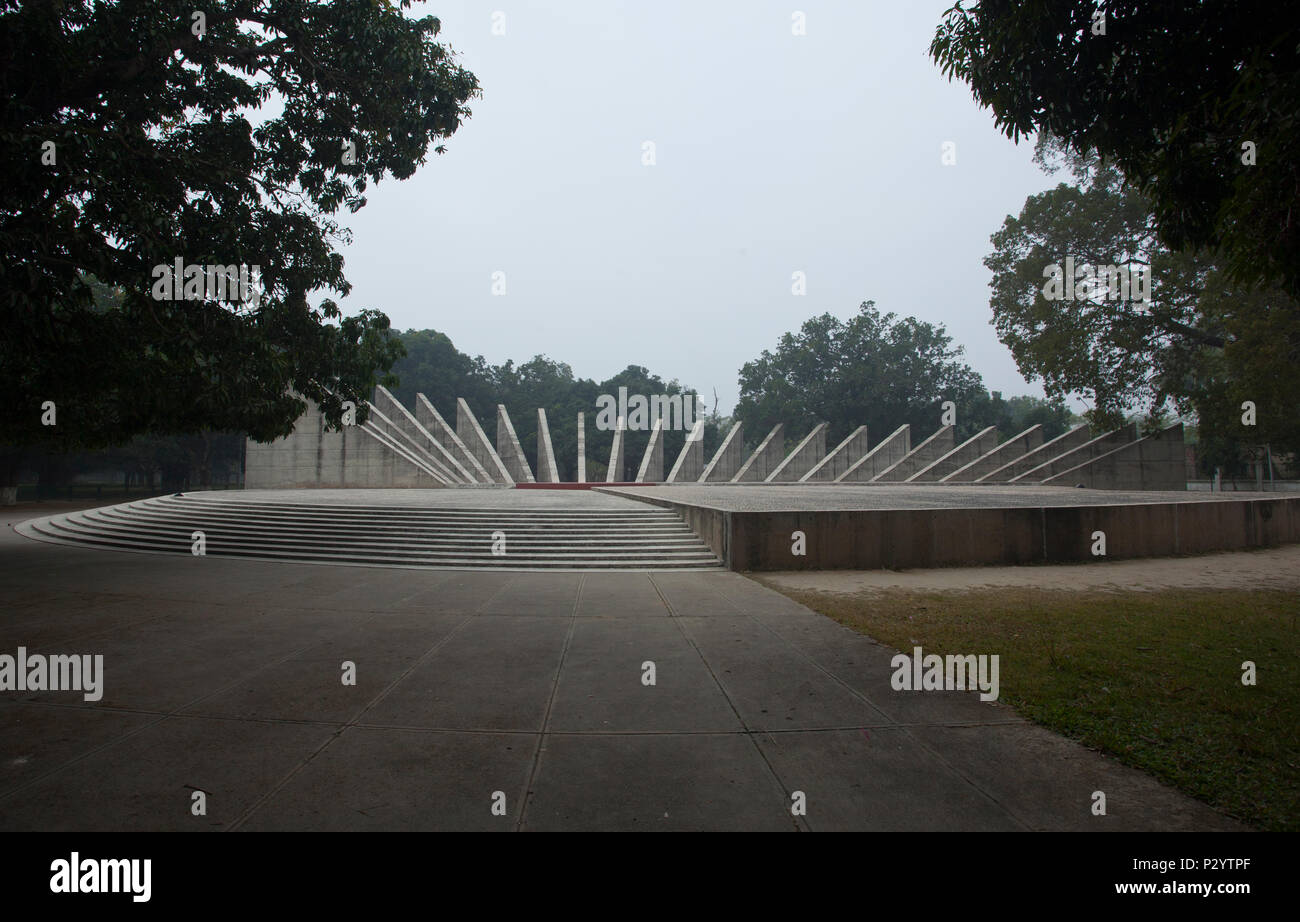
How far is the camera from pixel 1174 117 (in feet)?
18.0

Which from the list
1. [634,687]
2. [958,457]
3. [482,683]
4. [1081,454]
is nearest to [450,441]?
[482,683]

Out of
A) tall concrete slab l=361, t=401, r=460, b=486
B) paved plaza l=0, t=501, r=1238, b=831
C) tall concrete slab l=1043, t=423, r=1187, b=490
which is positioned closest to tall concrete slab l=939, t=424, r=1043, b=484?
tall concrete slab l=1043, t=423, r=1187, b=490

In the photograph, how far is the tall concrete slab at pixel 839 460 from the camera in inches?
1542

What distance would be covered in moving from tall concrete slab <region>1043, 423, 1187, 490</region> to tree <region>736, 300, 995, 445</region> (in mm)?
14266

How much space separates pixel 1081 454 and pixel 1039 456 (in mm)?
2273

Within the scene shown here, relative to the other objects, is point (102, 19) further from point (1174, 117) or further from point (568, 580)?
point (1174, 117)

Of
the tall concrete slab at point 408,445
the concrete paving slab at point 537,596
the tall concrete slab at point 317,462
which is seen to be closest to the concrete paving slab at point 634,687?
the concrete paving slab at point 537,596

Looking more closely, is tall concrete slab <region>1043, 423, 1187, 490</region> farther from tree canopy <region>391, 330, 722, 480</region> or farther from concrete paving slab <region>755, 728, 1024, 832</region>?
concrete paving slab <region>755, 728, 1024, 832</region>

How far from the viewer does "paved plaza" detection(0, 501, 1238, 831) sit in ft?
9.56

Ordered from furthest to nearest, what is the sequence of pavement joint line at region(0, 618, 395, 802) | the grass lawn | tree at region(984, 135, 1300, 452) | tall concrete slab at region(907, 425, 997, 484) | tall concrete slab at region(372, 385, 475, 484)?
tall concrete slab at region(907, 425, 997, 484), tall concrete slab at region(372, 385, 475, 484), tree at region(984, 135, 1300, 452), the grass lawn, pavement joint line at region(0, 618, 395, 802)

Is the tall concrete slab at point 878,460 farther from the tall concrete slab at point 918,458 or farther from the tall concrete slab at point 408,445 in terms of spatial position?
the tall concrete slab at point 408,445
